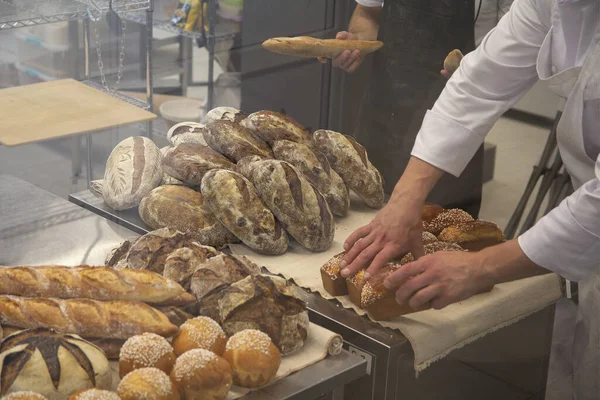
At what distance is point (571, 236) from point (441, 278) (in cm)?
21

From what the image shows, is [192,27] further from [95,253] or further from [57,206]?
[95,253]

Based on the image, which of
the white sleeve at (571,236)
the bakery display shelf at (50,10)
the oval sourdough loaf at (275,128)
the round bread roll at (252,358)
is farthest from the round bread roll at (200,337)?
the bakery display shelf at (50,10)

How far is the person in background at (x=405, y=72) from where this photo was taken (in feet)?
6.14

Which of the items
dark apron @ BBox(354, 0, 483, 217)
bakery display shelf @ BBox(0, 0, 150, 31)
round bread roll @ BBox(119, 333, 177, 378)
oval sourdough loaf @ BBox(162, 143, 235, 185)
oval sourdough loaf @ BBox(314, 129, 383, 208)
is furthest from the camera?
bakery display shelf @ BBox(0, 0, 150, 31)

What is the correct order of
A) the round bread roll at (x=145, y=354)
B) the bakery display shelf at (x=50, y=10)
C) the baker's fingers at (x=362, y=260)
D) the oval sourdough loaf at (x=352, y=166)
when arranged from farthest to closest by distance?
the bakery display shelf at (x=50, y=10) < the oval sourdough loaf at (x=352, y=166) < the baker's fingers at (x=362, y=260) < the round bread roll at (x=145, y=354)

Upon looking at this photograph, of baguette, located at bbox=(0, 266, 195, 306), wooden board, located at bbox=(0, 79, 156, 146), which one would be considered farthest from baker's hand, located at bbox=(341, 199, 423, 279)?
wooden board, located at bbox=(0, 79, 156, 146)

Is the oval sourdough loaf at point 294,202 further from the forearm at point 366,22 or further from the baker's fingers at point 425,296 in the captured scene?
the forearm at point 366,22

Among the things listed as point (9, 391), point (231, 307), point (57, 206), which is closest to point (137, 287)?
point (231, 307)

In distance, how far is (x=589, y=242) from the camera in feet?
4.05

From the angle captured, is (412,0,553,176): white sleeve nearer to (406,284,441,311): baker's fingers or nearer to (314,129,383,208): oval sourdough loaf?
(314,129,383,208): oval sourdough loaf

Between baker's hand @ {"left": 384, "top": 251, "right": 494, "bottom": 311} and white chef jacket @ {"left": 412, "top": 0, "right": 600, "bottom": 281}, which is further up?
white chef jacket @ {"left": 412, "top": 0, "right": 600, "bottom": 281}

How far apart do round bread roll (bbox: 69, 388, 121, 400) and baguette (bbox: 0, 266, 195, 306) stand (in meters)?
0.22

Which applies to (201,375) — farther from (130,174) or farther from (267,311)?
(130,174)

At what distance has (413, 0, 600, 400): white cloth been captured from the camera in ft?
4.05
